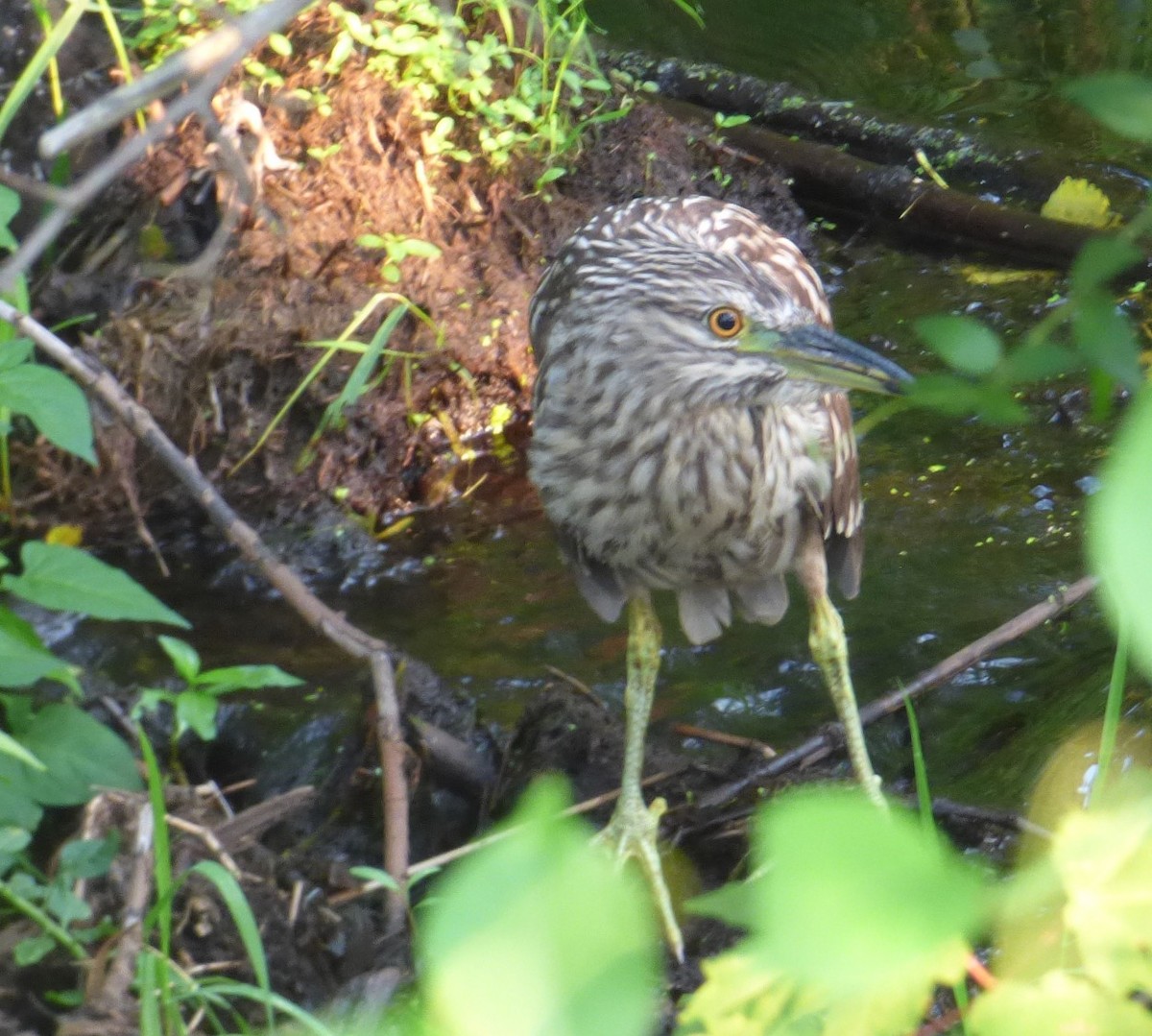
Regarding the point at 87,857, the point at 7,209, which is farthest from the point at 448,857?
the point at 7,209

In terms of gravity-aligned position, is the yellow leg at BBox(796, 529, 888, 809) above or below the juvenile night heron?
below

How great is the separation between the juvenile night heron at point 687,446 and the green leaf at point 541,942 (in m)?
2.39

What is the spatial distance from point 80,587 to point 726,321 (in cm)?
139

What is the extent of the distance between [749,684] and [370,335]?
191cm

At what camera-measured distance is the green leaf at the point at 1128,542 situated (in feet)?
1.61

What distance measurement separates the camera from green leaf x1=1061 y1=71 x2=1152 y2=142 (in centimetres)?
81

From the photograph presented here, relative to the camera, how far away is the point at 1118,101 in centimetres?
82

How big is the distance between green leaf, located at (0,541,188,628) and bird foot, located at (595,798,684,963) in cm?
111

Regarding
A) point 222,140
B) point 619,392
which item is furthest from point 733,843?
point 222,140

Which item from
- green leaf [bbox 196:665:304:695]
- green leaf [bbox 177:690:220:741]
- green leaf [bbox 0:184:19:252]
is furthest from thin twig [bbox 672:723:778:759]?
green leaf [bbox 0:184:19:252]

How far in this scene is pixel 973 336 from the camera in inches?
36.7

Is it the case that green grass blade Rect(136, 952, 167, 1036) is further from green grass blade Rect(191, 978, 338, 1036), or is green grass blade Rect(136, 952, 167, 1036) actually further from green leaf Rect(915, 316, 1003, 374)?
green leaf Rect(915, 316, 1003, 374)

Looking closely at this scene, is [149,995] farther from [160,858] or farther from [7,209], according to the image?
[7,209]

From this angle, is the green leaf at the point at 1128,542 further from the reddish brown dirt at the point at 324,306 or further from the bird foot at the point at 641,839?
the reddish brown dirt at the point at 324,306
